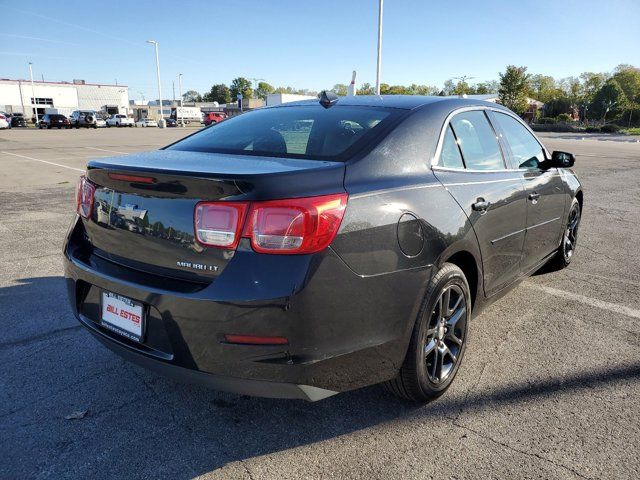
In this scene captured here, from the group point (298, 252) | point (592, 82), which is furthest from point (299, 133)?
point (592, 82)

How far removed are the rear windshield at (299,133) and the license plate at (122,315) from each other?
981 mm

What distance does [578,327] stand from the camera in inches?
146

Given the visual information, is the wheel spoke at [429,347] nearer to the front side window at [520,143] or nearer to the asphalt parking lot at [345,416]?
the asphalt parking lot at [345,416]

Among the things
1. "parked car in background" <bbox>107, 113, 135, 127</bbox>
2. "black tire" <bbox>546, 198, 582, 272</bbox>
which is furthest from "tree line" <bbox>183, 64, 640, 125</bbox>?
"black tire" <bbox>546, 198, 582, 272</bbox>

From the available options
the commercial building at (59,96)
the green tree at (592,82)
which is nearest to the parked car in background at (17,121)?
the commercial building at (59,96)

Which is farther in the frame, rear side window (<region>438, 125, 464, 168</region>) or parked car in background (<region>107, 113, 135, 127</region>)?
parked car in background (<region>107, 113, 135, 127</region>)

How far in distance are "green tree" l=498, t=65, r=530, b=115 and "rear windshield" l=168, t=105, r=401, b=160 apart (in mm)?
76930

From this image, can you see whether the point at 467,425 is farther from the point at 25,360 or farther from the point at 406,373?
the point at 25,360

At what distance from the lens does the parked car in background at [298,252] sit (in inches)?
78.7

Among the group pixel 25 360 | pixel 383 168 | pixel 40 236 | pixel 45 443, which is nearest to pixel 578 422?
pixel 383 168

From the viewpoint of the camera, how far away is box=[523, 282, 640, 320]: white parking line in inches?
158

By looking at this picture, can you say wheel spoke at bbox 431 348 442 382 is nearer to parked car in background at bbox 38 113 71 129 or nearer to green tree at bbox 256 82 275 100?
parked car in background at bbox 38 113 71 129

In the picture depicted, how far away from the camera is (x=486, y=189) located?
122 inches

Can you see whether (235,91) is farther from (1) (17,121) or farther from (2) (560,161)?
(2) (560,161)
